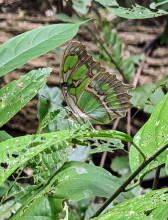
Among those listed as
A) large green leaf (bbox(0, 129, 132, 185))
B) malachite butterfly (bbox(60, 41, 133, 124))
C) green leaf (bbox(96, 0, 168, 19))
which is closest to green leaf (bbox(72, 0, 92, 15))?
green leaf (bbox(96, 0, 168, 19))

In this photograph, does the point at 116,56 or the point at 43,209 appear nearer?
the point at 43,209

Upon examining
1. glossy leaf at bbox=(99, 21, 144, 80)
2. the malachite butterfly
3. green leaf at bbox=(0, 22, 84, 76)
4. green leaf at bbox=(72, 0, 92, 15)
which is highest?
green leaf at bbox=(0, 22, 84, 76)

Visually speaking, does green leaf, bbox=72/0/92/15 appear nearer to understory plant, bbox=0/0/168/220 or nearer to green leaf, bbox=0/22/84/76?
understory plant, bbox=0/0/168/220

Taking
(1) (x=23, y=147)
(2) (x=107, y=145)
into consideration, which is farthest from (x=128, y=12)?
(1) (x=23, y=147)

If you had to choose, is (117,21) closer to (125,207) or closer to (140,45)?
(140,45)

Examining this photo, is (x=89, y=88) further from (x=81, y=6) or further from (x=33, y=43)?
(x=81, y=6)
